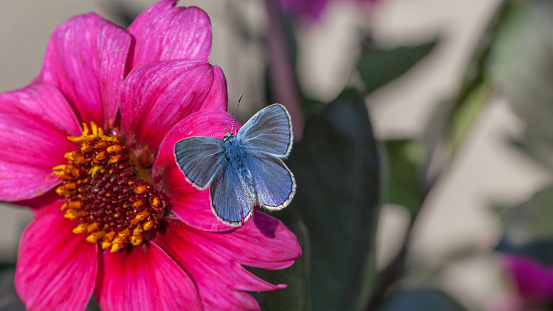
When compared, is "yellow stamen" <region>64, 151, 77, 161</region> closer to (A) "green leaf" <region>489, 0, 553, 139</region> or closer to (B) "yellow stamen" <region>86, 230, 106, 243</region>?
(B) "yellow stamen" <region>86, 230, 106, 243</region>

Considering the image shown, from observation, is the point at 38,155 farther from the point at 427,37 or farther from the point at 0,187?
the point at 427,37

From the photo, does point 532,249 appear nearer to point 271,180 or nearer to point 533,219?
point 533,219

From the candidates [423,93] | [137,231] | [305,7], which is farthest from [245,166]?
[423,93]

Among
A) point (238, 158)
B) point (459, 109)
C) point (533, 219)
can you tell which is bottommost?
point (533, 219)

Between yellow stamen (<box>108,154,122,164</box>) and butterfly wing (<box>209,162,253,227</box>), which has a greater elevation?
butterfly wing (<box>209,162,253,227</box>)

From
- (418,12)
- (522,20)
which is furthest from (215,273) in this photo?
(418,12)

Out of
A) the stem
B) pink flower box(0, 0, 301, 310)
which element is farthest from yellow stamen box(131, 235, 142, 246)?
the stem

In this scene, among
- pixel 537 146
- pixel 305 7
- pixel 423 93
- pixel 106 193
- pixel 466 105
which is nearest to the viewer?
pixel 106 193
